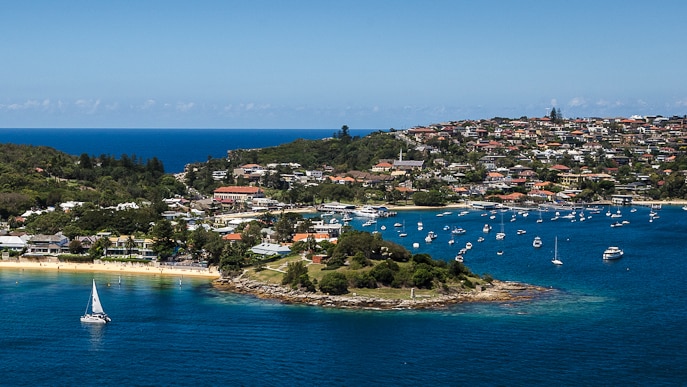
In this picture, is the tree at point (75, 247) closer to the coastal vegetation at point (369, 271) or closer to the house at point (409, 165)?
the coastal vegetation at point (369, 271)

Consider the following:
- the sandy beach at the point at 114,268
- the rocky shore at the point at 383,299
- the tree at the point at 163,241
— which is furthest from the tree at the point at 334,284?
the tree at the point at 163,241

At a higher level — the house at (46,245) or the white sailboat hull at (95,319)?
the house at (46,245)

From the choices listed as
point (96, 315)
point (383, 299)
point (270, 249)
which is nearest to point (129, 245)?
point (270, 249)

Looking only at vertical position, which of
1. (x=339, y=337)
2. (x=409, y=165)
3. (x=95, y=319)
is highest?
(x=409, y=165)

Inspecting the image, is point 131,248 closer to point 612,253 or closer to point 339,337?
point 339,337

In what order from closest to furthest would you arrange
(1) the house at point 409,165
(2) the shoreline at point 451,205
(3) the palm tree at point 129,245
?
(3) the palm tree at point 129,245
(2) the shoreline at point 451,205
(1) the house at point 409,165

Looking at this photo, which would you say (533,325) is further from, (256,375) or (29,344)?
(29,344)

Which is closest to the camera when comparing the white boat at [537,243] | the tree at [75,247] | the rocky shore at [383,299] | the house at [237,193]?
the rocky shore at [383,299]
